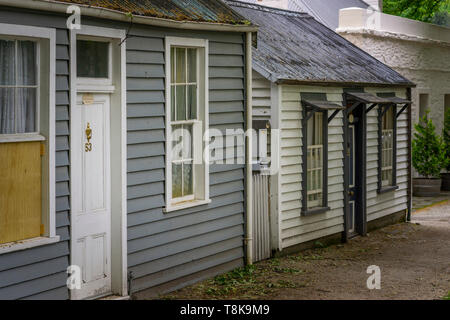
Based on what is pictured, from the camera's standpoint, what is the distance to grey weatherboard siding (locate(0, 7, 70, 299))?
725 cm

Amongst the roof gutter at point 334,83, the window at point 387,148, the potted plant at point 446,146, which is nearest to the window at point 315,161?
the roof gutter at point 334,83

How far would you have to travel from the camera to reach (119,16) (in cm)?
842

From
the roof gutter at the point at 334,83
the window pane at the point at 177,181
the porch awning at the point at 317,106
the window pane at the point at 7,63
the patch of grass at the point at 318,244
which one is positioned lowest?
the patch of grass at the point at 318,244

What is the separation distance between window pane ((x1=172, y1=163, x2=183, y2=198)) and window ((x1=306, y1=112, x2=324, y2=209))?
373cm

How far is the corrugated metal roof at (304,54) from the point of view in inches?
→ 496

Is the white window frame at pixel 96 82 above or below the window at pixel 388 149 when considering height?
above

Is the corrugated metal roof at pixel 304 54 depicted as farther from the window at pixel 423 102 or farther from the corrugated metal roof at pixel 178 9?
the window at pixel 423 102

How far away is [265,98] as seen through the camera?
1221cm

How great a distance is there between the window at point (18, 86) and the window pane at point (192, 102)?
2903 mm

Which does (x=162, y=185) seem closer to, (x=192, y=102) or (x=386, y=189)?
(x=192, y=102)

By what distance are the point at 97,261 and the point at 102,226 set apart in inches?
15.3

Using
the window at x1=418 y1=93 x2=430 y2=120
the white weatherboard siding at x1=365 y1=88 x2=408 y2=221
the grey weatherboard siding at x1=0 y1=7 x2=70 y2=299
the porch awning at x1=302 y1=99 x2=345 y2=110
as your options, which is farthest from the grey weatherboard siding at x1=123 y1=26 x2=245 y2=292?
the window at x1=418 y1=93 x2=430 y2=120

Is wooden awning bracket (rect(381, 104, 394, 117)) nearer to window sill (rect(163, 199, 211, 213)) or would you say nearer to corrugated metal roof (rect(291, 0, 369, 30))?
window sill (rect(163, 199, 211, 213))

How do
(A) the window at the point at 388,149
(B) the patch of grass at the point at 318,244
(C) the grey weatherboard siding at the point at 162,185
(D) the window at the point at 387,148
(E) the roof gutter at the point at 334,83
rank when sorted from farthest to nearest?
(D) the window at the point at 387,148 → (A) the window at the point at 388,149 → (B) the patch of grass at the point at 318,244 → (E) the roof gutter at the point at 334,83 → (C) the grey weatherboard siding at the point at 162,185
